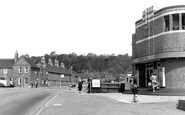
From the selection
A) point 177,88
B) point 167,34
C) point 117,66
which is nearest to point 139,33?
point 167,34

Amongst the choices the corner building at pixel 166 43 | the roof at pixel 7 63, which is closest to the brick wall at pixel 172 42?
the corner building at pixel 166 43

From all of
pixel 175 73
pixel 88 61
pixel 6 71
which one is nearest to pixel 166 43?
pixel 175 73

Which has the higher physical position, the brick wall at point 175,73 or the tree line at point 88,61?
the tree line at point 88,61

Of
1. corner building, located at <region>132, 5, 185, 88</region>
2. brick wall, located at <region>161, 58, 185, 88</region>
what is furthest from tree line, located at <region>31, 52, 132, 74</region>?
brick wall, located at <region>161, 58, 185, 88</region>

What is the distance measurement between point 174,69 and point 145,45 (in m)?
6.47

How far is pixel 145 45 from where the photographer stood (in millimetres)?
34750

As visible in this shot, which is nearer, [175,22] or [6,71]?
[175,22]

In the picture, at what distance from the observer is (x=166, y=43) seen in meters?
29.7

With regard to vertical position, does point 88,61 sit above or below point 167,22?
above

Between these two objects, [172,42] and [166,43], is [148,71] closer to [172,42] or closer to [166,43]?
[166,43]

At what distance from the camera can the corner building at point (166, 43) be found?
94.4 feet

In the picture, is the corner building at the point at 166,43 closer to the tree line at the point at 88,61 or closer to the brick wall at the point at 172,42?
the brick wall at the point at 172,42

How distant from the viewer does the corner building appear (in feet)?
94.4

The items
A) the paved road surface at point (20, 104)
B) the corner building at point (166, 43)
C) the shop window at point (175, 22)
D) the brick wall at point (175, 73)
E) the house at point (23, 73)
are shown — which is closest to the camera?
the paved road surface at point (20, 104)
